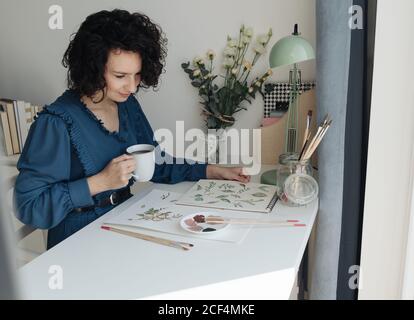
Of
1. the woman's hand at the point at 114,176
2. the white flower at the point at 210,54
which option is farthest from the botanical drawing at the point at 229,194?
the white flower at the point at 210,54

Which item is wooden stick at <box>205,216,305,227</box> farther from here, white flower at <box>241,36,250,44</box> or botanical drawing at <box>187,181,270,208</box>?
white flower at <box>241,36,250,44</box>

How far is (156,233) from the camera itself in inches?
38.1

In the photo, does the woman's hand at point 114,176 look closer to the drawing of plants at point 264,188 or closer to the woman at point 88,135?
the woman at point 88,135

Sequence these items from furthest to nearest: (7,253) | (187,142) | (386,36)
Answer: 1. (187,142)
2. (386,36)
3. (7,253)

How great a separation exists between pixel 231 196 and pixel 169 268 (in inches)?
15.6

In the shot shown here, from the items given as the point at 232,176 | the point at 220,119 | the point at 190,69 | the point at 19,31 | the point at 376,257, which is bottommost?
the point at 376,257

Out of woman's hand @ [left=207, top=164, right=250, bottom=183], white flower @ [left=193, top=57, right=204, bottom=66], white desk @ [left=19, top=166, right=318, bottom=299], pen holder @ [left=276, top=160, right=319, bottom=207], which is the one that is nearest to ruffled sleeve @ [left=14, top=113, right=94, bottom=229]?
white desk @ [left=19, top=166, right=318, bottom=299]

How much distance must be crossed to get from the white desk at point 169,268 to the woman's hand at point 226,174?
34 centimetres

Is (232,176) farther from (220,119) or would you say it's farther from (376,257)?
(376,257)

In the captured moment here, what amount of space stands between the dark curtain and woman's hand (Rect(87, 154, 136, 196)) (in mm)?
640

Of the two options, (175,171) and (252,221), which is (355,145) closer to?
(252,221)

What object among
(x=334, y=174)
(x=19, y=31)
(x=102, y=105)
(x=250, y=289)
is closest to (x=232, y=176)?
(x=334, y=174)

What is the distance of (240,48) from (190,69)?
0.21m
